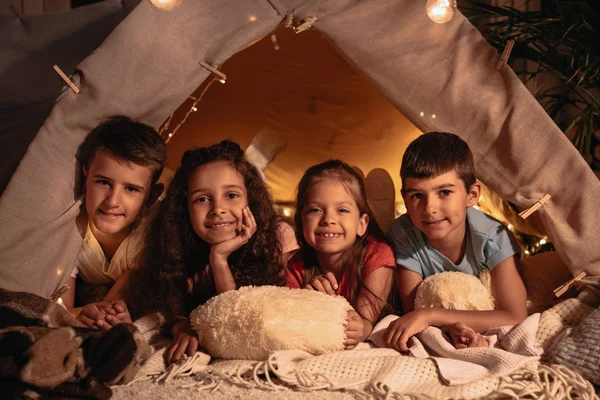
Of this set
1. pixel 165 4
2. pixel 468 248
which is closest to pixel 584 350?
pixel 468 248

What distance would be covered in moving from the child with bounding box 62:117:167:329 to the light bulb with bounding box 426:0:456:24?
73 centimetres

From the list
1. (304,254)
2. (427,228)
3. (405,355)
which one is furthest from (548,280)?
(304,254)

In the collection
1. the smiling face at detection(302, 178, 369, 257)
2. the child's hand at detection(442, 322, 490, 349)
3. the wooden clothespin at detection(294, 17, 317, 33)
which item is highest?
the wooden clothespin at detection(294, 17, 317, 33)

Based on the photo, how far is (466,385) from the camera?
1.20 m

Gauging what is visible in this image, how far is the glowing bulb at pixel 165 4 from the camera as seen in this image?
1544 mm

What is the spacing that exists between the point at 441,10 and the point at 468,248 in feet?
1.88

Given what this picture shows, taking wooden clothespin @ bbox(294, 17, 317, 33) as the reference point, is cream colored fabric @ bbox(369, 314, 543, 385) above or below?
below

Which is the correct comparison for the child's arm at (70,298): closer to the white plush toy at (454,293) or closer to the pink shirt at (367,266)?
the pink shirt at (367,266)

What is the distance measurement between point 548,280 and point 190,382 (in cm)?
90

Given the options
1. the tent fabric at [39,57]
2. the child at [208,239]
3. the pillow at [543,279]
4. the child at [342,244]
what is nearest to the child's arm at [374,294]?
the child at [342,244]

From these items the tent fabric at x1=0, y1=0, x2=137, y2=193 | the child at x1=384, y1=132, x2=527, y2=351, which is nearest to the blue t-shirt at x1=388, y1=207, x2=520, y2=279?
the child at x1=384, y1=132, x2=527, y2=351

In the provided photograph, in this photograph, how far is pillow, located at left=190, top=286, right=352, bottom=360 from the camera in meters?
1.29

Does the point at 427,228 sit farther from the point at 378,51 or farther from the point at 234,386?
the point at 234,386

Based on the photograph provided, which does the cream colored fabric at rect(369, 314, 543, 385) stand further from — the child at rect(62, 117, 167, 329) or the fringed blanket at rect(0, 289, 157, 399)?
the child at rect(62, 117, 167, 329)
